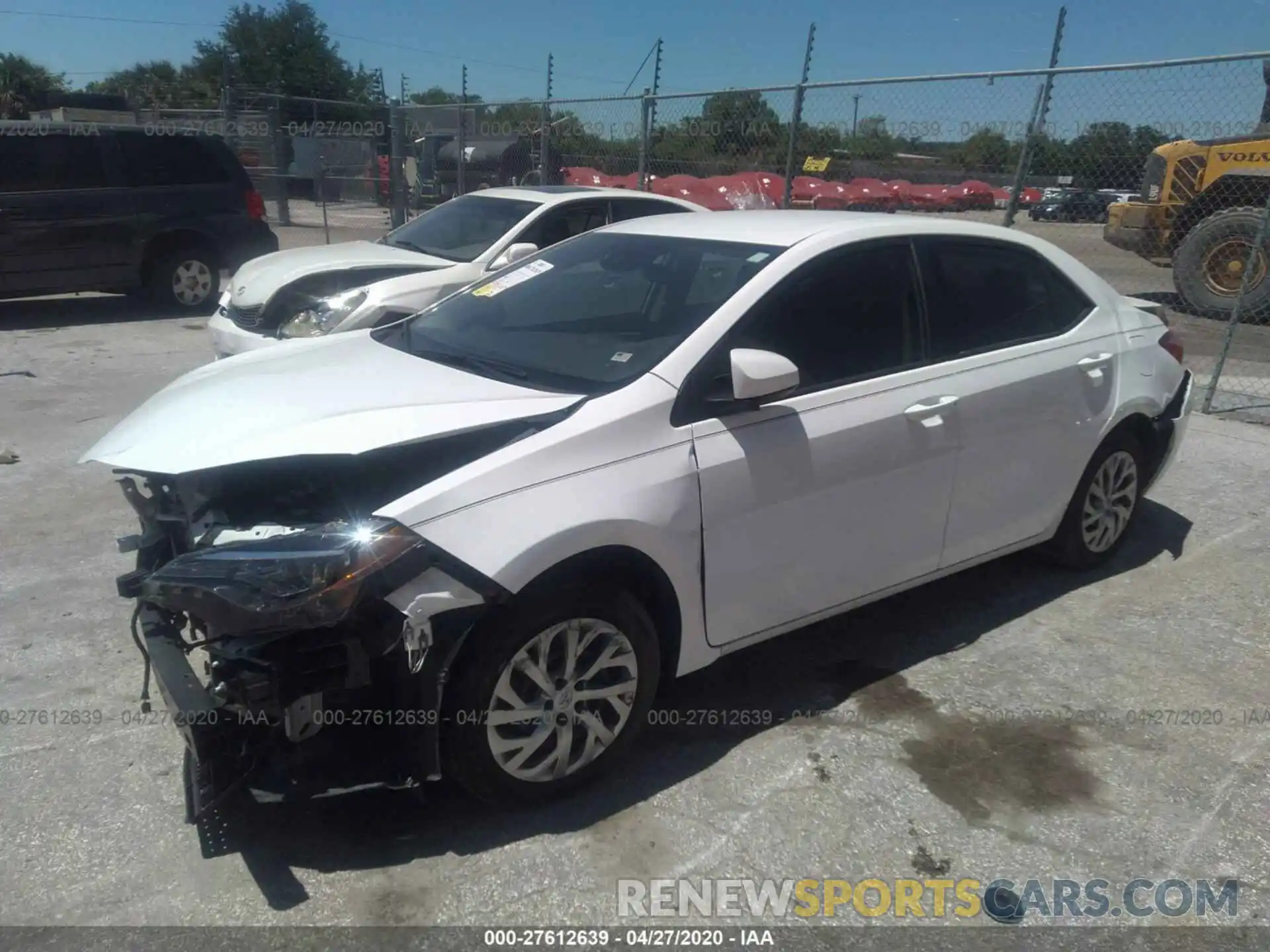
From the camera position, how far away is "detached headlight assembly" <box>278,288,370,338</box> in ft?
22.9

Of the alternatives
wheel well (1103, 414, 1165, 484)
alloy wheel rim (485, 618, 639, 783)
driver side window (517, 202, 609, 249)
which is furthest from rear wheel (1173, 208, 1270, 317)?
alloy wheel rim (485, 618, 639, 783)

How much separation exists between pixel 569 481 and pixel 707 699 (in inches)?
49.4

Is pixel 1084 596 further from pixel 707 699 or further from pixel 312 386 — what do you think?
pixel 312 386

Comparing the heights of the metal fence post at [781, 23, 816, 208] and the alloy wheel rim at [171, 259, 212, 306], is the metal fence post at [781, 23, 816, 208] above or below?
above

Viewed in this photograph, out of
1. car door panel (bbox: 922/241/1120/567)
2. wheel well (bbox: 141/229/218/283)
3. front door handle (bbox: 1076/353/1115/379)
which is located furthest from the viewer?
wheel well (bbox: 141/229/218/283)

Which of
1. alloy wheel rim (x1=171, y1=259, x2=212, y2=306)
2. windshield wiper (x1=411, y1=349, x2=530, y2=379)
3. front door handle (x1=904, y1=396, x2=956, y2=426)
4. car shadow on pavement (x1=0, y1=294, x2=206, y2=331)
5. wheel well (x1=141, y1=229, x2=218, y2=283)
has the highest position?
windshield wiper (x1=411, y1=349, x2=530, y2=379)

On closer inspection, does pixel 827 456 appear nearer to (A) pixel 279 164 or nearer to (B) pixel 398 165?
(B) pixel 398 165

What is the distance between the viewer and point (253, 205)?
11531 mm

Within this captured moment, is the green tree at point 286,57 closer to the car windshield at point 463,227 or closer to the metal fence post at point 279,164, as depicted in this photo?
the metal fence post at point 279,164

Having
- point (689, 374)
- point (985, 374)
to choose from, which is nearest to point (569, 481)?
point (689, 374)

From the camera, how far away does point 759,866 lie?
2891 mm

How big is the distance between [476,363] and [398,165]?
13.8 meters

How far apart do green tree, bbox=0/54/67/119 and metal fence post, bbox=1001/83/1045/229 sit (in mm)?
32800

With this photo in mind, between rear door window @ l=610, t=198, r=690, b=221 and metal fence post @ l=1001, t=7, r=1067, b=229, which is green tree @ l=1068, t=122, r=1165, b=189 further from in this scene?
rear door window @ l=610, t=198, r=690, b=221
